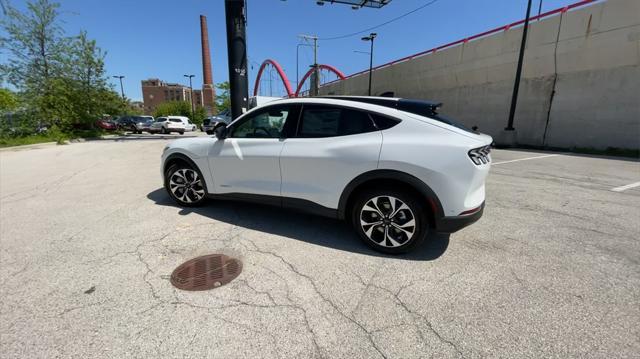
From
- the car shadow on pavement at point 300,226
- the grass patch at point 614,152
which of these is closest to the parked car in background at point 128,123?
the car shadow on pavement at point 300,226

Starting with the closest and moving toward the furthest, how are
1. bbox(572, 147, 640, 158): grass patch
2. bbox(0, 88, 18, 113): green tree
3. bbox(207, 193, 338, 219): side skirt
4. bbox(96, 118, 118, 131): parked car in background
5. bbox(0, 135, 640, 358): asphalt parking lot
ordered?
bbox(0, 135, 640, 358): asphalt parking lot → bbox(207, 193, 338, 219): side skirt → bbox(572, 147, 640, 158): grass patch → bbox(0, 88, 18, 113): green tree → bbox(96, 118, 118, 131): parked car in background

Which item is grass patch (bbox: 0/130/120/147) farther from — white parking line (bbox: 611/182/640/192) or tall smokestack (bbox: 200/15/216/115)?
tall smokestack (bbox: 200/15/216/115)

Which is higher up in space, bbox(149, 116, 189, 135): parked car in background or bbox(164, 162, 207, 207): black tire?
bbox(149, 116, 189, 135): parked car in background

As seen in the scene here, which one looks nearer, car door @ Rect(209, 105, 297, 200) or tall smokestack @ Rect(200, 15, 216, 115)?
car door @ Rect(209, 105, 297, 200)

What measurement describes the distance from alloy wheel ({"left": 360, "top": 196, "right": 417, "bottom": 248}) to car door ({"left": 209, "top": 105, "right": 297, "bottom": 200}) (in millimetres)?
1148

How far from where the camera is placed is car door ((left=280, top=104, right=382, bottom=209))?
2.82m

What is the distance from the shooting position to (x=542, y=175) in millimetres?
6949

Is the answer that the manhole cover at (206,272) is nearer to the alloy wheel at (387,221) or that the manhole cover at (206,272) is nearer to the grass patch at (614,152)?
the alloy wheel at (387,221)

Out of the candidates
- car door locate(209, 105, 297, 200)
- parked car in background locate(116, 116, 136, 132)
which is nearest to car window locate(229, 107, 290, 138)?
car door locate(209, 105, 297, 200)

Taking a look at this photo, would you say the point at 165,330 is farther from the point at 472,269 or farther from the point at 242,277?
the point at 472,269

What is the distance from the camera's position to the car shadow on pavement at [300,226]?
3.01m

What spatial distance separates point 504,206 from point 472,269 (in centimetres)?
243

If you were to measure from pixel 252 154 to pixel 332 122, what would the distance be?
1.11m

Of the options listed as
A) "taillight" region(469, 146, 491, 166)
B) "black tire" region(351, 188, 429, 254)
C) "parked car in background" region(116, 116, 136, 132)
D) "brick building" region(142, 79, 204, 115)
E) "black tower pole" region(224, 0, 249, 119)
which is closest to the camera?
"taillight" region(469, 146, 491, 166)
